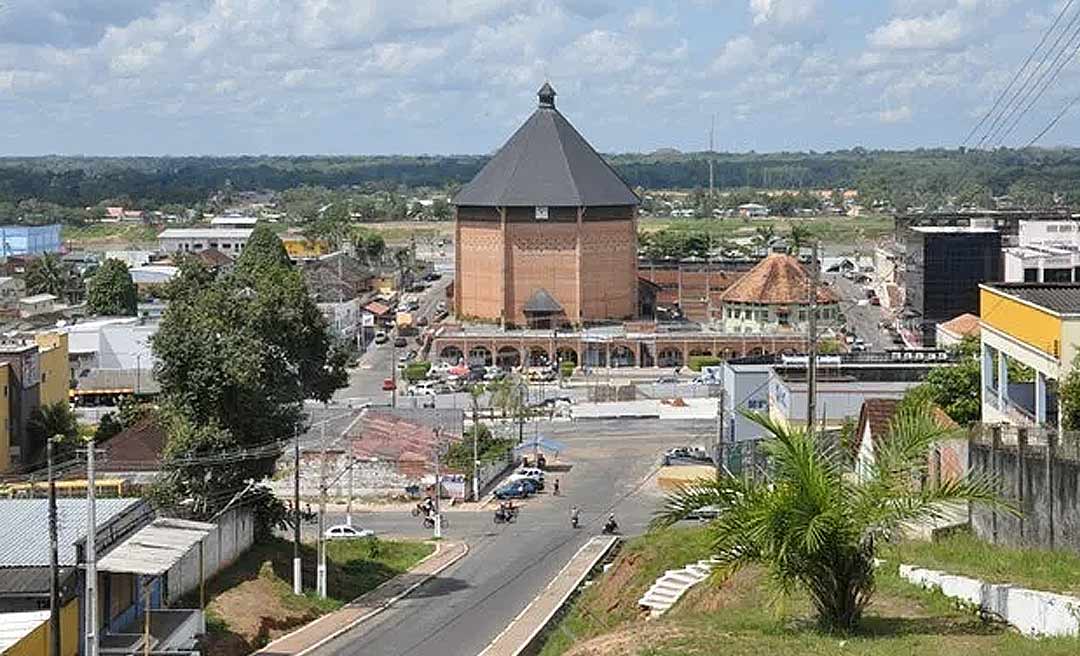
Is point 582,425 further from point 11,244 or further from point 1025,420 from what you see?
point 11,244

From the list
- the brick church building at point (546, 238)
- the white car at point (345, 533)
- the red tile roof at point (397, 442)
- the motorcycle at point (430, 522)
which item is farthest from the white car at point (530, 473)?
the brick church building at point (546, 238)

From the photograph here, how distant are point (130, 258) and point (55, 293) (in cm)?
2876

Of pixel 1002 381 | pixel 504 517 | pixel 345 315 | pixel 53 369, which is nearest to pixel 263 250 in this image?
pixel 345 315

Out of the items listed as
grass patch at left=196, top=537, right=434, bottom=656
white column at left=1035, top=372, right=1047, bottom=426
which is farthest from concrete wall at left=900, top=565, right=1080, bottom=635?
grass patch at left=196, top=537, right=434, bottom=656

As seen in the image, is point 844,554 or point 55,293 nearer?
point 844,554

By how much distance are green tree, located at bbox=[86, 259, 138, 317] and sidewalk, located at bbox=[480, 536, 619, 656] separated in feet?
182

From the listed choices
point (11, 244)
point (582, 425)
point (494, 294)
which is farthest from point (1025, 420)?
point (11, 244)

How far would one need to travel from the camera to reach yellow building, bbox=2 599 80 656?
2281cm

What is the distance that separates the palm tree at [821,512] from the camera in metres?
17.2

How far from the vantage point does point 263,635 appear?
Result: 3027 cm

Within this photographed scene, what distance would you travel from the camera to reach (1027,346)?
29.9 metres

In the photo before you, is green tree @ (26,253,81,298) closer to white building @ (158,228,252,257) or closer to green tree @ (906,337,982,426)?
white building @ (158,228,252,257)

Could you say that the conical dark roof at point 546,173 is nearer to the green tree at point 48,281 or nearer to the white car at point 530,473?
the green tree at point 48,281

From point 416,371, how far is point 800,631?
6393 cm
